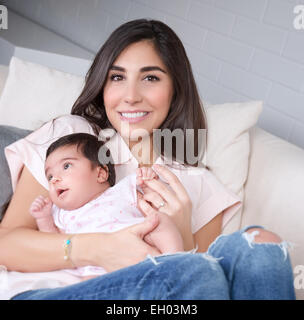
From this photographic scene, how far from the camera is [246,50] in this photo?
277cm

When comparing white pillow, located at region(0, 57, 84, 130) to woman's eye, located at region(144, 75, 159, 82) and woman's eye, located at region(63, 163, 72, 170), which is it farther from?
woman's eye, located at region(63, 163, 72, 170)

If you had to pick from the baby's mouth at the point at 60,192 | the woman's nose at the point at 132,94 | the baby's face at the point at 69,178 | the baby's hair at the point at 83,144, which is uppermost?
the woman's nose at the point at 132,94

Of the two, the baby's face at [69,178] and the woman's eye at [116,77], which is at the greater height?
the woman's eye at [116,77]

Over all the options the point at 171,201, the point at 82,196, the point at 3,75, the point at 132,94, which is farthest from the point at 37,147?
the point at 3,75

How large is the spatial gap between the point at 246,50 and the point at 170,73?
120 cm

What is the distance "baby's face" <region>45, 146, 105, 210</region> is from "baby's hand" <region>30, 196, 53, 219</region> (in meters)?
0.02

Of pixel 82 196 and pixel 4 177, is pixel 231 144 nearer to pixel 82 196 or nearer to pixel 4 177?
pixel 82 196

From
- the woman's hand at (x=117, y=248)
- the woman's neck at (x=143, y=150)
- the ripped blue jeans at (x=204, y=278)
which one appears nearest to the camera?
the ripped blue jeans at (x=204, y=278)

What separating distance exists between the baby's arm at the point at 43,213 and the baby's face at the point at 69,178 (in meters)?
0.03

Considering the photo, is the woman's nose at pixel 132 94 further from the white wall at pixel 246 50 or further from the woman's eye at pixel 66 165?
the white wall at pixel 246 50

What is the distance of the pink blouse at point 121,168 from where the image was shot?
1571mm

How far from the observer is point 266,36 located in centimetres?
268

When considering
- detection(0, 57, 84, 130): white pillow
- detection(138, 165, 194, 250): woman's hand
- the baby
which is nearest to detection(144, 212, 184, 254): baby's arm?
the baby

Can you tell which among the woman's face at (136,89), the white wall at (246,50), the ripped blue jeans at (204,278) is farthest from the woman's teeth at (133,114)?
the white wall at (246,50)
